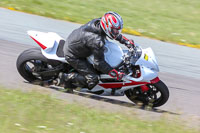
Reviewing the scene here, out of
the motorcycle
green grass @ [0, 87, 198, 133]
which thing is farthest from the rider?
green grass @ [0, 87, 198, 133]

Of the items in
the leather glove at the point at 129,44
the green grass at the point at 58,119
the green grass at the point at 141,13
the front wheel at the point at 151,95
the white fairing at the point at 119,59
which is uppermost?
the green grass at the point at 141,13

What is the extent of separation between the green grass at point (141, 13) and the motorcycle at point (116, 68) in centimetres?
515

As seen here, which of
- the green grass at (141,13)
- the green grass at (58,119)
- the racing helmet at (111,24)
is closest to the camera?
the green grass at (58,119)

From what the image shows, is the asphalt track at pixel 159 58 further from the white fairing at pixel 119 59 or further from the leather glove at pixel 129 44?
the leather glove at pixel 129 44

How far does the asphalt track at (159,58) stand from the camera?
743cm

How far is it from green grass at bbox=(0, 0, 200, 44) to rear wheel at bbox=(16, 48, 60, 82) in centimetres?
538

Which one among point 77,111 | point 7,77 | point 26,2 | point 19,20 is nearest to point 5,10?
point 19,20

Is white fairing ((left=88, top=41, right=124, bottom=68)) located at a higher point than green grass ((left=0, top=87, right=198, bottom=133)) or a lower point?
higher

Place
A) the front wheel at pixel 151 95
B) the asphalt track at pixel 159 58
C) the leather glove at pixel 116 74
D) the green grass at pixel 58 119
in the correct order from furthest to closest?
the asphalt track at pixel 159 58 < the front wheel at pixel 151 95 < the leather glove at pixel 116 74 < the green grass at pixel 58 119

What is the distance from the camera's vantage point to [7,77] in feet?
24.5

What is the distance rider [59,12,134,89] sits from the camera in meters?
6.21

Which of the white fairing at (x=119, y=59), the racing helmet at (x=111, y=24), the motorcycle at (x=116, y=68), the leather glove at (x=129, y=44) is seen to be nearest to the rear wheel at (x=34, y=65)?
the motorcycle at (x=116, y=68)

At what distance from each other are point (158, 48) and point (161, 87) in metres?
4.01

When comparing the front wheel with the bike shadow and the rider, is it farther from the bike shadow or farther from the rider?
the rider
